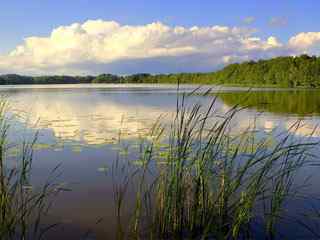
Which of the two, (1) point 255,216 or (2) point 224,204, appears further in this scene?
(1) point 255,216

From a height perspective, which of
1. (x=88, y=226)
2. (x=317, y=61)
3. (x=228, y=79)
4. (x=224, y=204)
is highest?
(x=317, y=61)

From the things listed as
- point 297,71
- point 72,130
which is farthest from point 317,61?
point 72,130

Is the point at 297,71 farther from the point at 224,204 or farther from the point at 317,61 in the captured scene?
the point at 224,204

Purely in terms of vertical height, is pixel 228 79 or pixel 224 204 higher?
pixel 228 79

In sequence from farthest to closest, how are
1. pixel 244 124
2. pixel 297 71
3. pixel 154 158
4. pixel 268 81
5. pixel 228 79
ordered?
pixel 268 81 < pixel 297 71 < pixel 244 124 < pixel 154 158 < pixel 228 79

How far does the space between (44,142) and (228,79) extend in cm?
801

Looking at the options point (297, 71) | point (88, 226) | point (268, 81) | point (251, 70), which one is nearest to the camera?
point (88, 226)

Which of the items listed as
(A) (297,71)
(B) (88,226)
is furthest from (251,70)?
(B) (88,226)

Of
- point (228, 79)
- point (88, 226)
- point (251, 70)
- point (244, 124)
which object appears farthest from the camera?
point (251, 70)

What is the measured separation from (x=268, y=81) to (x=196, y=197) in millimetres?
78891

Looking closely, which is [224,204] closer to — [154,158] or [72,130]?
[154,158]

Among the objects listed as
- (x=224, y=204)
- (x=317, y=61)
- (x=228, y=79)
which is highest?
(x=317, y=61)

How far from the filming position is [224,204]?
4082 millimetres

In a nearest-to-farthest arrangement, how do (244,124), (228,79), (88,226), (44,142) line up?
(228,79)
(88,226)
(44,142)
(244,124)
